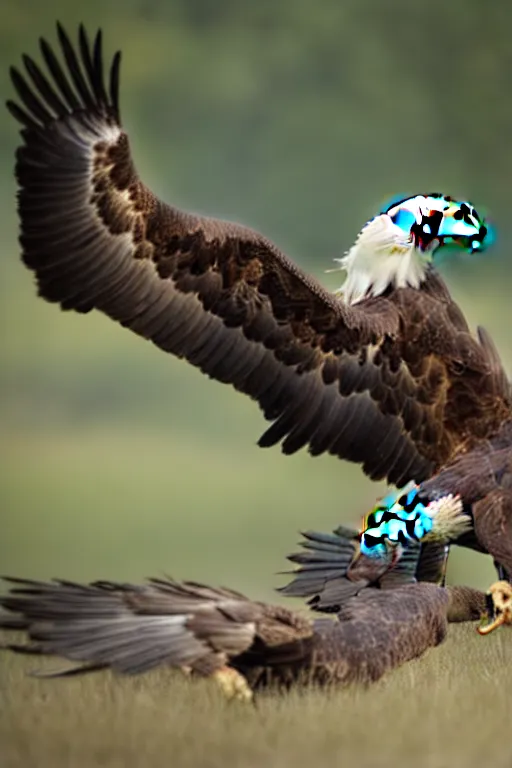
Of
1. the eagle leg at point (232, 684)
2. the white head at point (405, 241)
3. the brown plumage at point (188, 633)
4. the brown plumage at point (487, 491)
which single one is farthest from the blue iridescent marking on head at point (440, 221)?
the eagle leg at point (232, 684)

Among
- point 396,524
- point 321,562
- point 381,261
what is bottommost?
point 321,562

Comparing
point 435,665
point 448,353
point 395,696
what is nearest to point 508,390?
point 448,353

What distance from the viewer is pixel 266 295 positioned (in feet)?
7.82

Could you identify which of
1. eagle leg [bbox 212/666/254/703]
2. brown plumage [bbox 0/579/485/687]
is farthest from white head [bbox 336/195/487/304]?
eagle leg [bbox 212/666/254/703]

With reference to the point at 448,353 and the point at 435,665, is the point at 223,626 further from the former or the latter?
the point at 448,353

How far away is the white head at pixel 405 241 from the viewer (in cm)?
243

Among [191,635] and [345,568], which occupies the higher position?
[345,568]

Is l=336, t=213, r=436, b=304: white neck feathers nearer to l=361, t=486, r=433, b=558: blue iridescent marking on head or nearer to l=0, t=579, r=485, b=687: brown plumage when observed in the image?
l=361, t=486, r=433, b=558: blue iridescent marking on head

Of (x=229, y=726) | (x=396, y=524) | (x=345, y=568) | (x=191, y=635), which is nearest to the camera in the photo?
(x=229, y=726)

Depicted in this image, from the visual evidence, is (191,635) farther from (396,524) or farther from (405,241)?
(405,241)

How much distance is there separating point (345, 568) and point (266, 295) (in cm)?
61

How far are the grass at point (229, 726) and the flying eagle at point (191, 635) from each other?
0.04 m

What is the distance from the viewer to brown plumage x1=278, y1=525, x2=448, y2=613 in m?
2.53

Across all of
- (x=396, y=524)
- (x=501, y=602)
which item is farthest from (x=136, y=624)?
(x=501, y=602)
